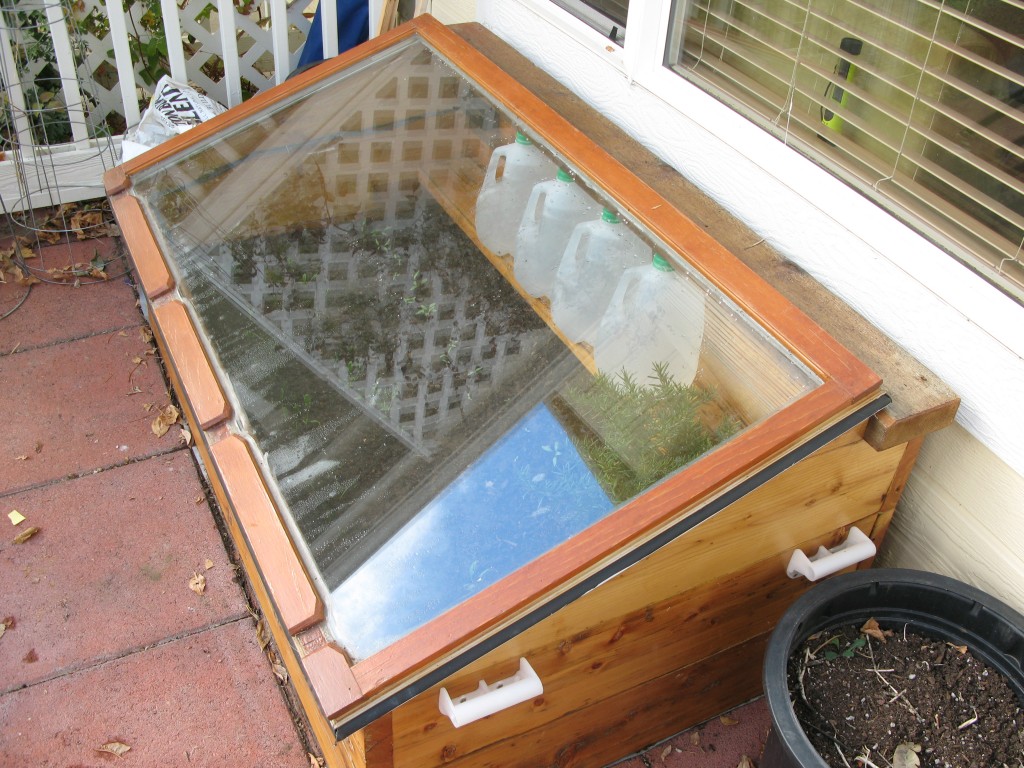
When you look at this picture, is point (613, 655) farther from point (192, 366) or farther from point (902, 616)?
point (192, 366)

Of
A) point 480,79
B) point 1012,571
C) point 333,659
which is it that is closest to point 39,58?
point 480,79

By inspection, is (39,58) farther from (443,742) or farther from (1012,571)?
(1012,571)

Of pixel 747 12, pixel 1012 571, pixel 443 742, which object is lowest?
pixel 443 742

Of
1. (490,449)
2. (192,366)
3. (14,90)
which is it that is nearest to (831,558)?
(490,449)

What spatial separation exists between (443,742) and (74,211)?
2962mm

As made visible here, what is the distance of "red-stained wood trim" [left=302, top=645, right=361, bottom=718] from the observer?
1.34 m

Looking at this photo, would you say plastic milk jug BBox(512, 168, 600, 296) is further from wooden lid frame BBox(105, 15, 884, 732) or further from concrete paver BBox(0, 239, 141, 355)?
concrete paver BBox(0, 239, 141, 355)

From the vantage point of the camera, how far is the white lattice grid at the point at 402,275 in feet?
5.99

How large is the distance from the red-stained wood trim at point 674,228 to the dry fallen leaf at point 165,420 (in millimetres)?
1345

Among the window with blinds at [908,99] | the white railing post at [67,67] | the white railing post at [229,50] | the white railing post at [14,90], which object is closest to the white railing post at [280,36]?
the white railing post at [229,50]

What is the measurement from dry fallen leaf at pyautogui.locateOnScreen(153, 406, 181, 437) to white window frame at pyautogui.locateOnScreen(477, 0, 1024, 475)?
5.05 ft

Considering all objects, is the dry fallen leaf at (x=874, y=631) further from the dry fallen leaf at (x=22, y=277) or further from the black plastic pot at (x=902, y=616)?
the dry fallen leaf at (x=22, y=277)

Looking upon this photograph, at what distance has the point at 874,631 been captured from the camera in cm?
172

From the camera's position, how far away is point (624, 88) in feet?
7.63
